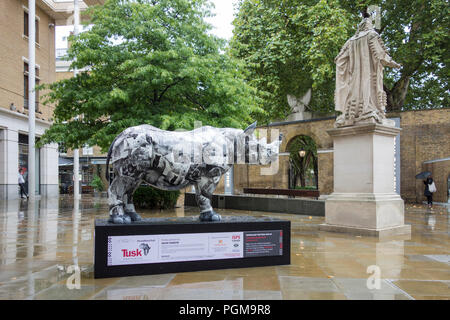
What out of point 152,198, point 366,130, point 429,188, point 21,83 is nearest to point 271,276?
point 366,130

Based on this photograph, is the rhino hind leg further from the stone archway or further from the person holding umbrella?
the stone archway

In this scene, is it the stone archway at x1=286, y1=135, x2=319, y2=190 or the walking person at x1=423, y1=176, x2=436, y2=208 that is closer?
the walking person at x1=423, y1=176, x2=436, y2=208

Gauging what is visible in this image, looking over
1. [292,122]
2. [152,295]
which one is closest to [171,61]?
[152,295]

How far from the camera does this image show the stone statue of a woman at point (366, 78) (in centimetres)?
848

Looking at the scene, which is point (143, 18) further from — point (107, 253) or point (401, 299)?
point (401, 299)

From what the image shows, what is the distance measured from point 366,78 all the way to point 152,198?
9166 millimetres

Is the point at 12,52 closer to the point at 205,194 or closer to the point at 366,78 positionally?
the point at 366,78

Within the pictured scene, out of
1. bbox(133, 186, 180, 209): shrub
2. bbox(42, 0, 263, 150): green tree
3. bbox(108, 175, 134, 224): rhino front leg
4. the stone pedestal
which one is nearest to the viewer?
bbox(108, 175, 134, 224): rhino front leg

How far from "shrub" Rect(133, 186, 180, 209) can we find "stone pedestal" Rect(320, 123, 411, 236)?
7.42 metres

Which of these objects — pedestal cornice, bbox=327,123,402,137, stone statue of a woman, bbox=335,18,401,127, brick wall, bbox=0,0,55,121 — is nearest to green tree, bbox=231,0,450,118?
stone statue of a woman, bbox=335,18,401,127

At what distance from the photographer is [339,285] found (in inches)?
166

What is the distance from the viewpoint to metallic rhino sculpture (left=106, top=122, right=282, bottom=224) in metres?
4.70

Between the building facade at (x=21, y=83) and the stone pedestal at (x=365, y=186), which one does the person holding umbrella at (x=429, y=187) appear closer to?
the stone pedestal at (x=365, y=186)

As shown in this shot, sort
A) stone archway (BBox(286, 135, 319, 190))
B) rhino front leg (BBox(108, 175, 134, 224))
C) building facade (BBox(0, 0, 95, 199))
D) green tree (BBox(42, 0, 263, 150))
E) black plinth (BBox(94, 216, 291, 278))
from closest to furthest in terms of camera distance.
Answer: black plinth (BBox(94, 216, 291, 278)) → rhino front leg (BBox(108, 175, 134, 224)) → green tree (BBox(42, 0, 263, 150)) → building facade (BBox(0, 0, 95, 199)) → stone archway (BBox(286, 135, 319, 190))
